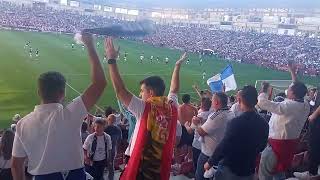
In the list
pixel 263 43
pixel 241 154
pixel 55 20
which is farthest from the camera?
pixel 55 20

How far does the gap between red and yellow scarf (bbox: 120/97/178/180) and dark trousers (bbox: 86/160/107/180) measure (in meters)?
2.94

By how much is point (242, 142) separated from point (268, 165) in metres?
1.59

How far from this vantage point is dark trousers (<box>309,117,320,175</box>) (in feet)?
22.5

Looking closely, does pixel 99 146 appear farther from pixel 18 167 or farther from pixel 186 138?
pixel 18 167

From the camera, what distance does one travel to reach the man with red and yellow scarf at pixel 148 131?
3.92 metres

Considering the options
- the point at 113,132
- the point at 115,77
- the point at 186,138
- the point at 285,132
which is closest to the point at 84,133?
the point at 113,132

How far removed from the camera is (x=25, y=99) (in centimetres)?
2005

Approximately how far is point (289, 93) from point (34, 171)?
3.79 m

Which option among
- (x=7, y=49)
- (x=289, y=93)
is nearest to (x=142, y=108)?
(x=289, y=93)

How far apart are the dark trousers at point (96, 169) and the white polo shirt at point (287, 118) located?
2636mm

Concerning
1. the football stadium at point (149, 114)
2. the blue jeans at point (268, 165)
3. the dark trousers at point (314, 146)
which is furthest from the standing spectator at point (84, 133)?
the dark trousers at point (314, 146)

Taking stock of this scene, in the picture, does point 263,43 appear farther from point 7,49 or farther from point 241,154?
point 241,154

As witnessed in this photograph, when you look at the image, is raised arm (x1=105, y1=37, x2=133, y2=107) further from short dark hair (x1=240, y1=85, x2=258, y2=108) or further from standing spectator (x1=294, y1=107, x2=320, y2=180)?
standing spectator (x1=294, y1=107, x2=320, y2=180)

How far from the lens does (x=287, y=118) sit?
6.06 metres
